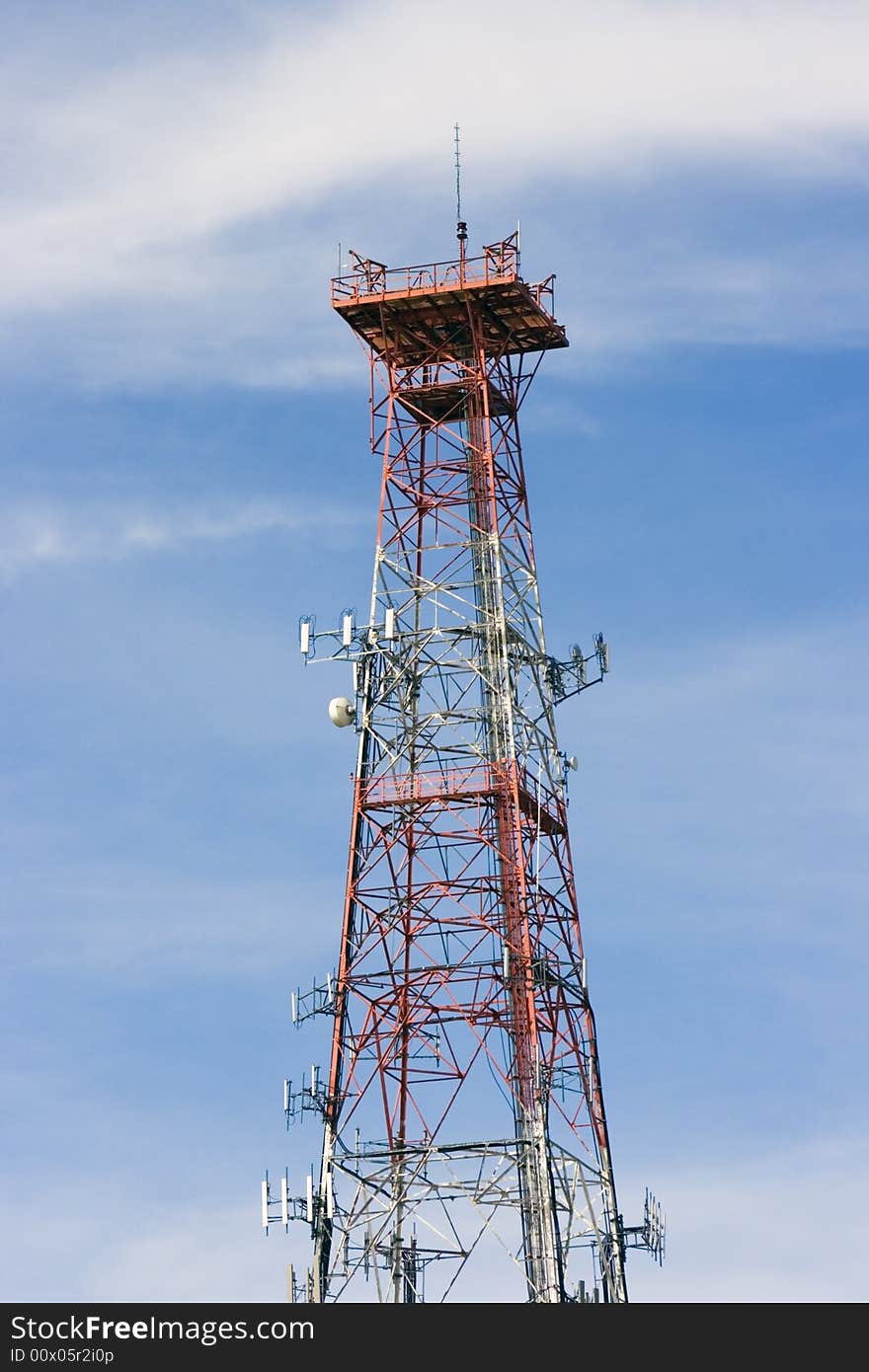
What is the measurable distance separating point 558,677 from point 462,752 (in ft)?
19.0

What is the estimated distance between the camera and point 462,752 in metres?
134
